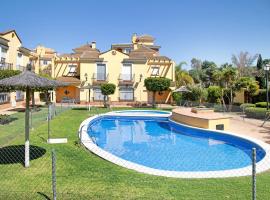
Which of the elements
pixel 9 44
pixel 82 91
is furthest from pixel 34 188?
pixel 82 91

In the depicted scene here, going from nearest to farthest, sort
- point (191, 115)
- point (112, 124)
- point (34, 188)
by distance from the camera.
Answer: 1. point (34, 188)
2. point (191, 115)
3. point (112, 124)

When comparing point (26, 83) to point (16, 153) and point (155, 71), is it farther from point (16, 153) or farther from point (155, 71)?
point (155, 71)

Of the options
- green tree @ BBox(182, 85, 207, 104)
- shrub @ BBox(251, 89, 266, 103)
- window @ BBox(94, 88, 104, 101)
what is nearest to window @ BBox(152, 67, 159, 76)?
green tree @ BBox(182, 85, 207, 104)

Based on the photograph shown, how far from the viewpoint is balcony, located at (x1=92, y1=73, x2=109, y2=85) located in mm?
40250

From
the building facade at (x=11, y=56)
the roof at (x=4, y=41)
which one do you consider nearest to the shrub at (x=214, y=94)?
the building facade at (x=11, y=56)

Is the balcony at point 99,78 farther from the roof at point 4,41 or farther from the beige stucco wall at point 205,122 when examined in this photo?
the beige stucco wall at point 205,122

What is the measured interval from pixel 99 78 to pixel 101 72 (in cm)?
92

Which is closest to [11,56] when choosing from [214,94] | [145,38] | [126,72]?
[126,72]

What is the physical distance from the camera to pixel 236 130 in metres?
17.6

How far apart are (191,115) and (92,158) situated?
11479 mm

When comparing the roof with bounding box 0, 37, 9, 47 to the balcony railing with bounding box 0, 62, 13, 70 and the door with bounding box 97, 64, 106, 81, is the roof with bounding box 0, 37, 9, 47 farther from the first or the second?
the door with bounding box 97, 64, 106, 81

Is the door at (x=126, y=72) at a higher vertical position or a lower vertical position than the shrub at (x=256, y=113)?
higher

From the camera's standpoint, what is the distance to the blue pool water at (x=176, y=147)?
11547mm

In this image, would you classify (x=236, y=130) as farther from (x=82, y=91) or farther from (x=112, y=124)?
(x=82, y=91)
